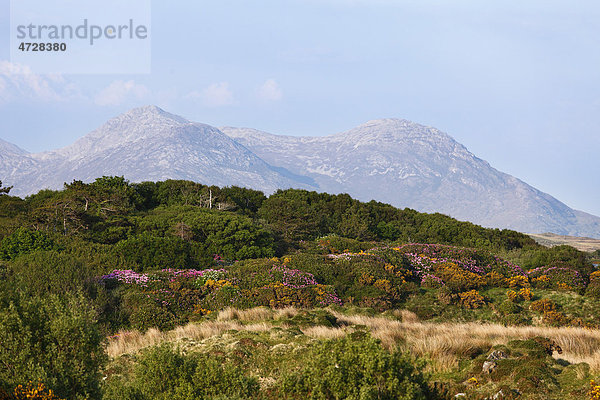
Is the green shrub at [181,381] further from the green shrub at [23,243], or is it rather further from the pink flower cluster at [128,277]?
the green shrub at [23,243]

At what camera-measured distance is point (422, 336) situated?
13039 millimetres

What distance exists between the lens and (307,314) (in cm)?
1620

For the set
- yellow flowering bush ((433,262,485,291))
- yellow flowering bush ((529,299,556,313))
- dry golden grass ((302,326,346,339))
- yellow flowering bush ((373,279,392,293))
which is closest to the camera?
dry golden grass ((302,326,346,339))

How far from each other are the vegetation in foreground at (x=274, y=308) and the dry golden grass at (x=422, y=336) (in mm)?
57

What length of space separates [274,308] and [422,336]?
656cm

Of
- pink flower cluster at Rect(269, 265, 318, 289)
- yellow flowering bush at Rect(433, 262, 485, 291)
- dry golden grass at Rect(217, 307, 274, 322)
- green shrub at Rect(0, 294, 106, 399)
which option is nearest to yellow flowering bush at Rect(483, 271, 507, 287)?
yellow flowering bush at Rect(433, 262, 485, 291)

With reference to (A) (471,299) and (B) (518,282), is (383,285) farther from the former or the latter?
(B) (518,282)

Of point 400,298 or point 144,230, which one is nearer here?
point 400,298

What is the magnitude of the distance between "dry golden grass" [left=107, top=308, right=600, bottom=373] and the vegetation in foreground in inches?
2.3

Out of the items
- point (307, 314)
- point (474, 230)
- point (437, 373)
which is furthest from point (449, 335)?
point (474, 230)

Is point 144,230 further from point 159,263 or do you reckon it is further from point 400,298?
point 400,298

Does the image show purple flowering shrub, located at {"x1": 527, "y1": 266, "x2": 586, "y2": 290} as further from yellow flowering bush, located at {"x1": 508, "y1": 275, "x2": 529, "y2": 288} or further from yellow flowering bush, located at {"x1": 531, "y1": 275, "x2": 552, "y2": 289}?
yellow flowering bush, located at {"x1": 508, "y1": 275, "x2": 529, "y2": 288}

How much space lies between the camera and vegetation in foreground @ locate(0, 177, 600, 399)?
25.3 ft

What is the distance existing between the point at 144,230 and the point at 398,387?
25.0 metres
